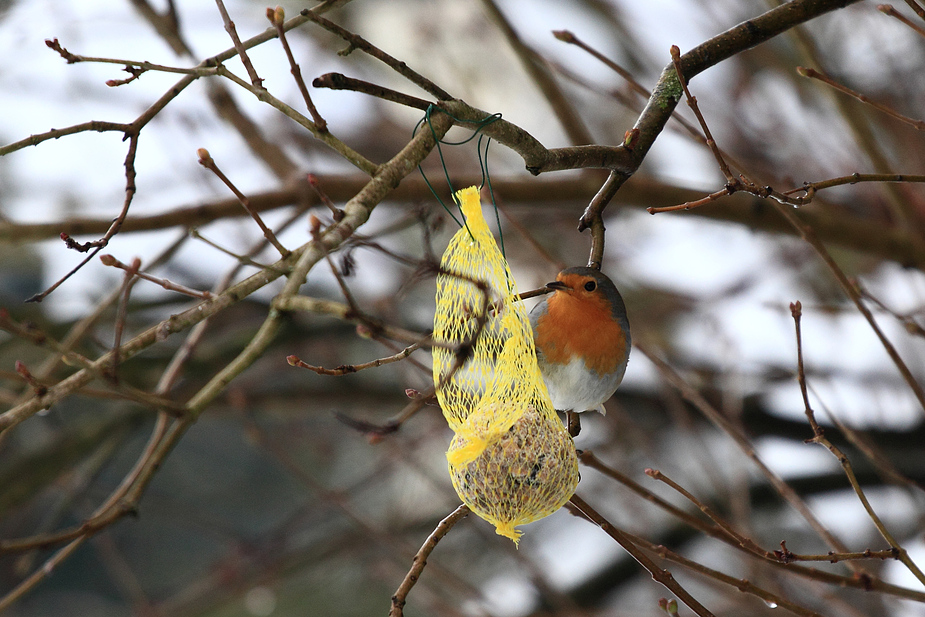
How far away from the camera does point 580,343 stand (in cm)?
254

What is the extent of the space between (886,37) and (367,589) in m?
6.31

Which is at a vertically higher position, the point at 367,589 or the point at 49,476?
the point at 367,589

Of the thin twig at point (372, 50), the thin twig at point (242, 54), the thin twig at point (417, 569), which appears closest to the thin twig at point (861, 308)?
the thin twig at point (372, 50)

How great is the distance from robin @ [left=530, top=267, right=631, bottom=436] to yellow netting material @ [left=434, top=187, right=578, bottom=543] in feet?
0.92

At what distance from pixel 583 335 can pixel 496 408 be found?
21.7 inches

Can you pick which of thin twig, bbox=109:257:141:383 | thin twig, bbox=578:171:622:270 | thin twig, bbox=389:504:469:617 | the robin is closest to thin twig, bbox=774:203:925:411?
thin twig, bbox=578:171:622:270

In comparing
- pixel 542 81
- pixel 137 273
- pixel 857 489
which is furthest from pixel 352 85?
pixel 542 81

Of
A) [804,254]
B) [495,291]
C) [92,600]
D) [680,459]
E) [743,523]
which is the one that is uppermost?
[804,254]

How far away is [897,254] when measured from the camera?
10.9 feet

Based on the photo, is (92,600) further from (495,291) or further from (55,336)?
(495,291)

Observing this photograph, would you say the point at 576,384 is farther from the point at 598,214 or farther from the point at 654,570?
the point at 654,570

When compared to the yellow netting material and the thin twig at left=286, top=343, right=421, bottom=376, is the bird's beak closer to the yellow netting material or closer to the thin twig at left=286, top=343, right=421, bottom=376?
the yellow netting material

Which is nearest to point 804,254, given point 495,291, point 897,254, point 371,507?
point 897,254

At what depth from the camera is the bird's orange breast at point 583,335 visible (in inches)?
99.8
